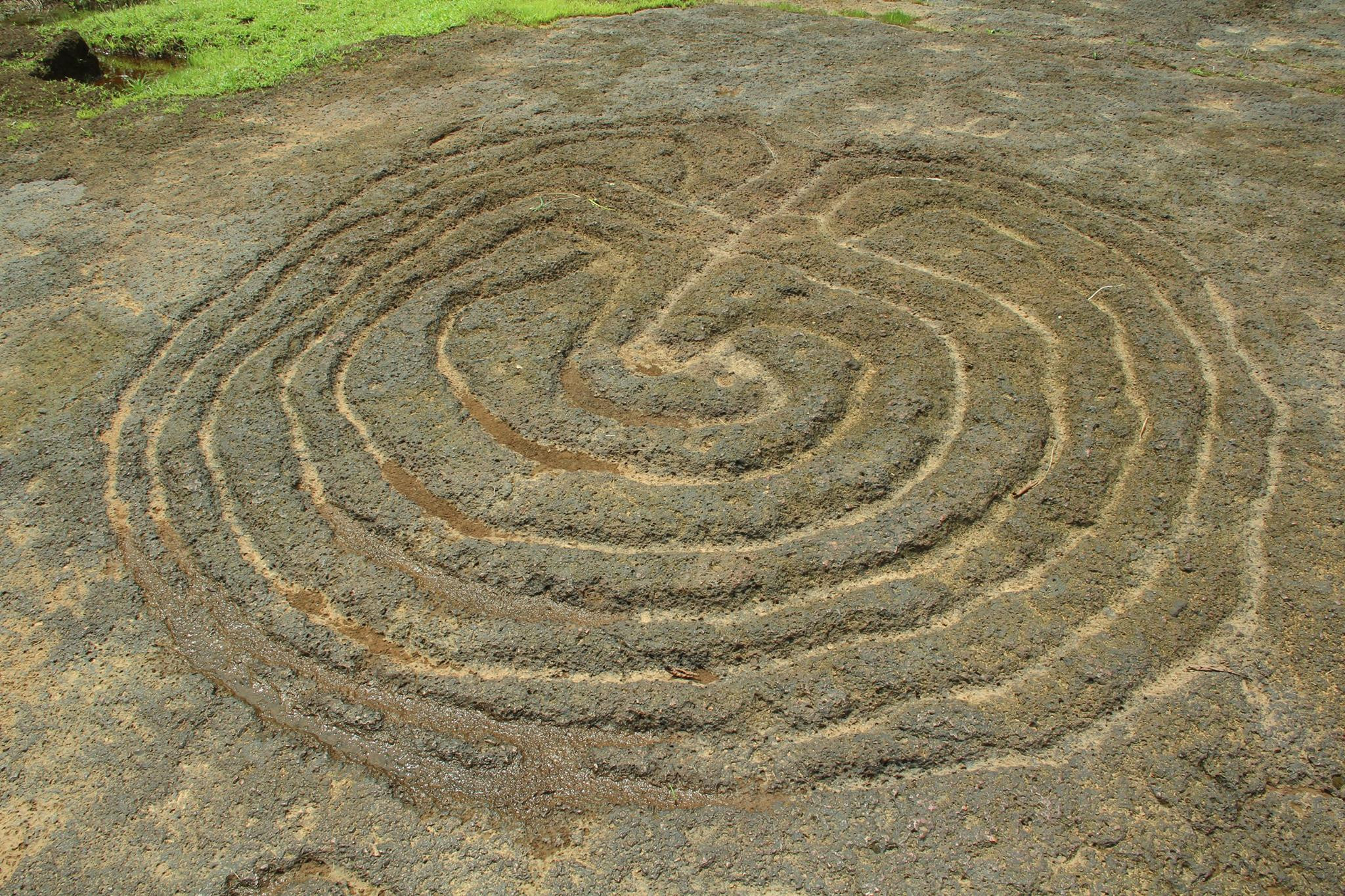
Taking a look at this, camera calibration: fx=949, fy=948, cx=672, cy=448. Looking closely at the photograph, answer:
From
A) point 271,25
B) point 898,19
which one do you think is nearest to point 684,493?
point 898,19

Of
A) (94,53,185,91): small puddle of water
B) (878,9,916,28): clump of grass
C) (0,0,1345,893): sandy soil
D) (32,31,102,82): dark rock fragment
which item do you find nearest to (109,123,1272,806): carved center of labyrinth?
(0,0,1345,893): sandy soil

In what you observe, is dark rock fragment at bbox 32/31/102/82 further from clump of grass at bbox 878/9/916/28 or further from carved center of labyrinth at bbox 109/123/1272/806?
clump of grass at bbox 878/9/916/28

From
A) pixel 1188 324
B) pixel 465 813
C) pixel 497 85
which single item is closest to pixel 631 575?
pixel 465 813

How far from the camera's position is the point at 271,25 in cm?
1025

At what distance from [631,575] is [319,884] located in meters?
1.77

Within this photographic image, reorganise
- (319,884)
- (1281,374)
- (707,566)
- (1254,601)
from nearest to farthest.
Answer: (319,884) < (1254,601) < (707,566) < (1281,374)

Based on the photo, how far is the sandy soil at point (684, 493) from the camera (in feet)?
11.5

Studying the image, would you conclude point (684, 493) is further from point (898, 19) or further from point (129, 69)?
point (129, 69)

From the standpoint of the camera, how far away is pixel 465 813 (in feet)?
11.7

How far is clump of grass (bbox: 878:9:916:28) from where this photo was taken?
388 inches

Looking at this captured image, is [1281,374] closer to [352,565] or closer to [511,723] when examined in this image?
[511,723]

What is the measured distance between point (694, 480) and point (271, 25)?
838cm

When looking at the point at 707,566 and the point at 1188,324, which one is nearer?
the point at 707,566

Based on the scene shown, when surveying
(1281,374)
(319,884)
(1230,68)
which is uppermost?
(1230,68)
